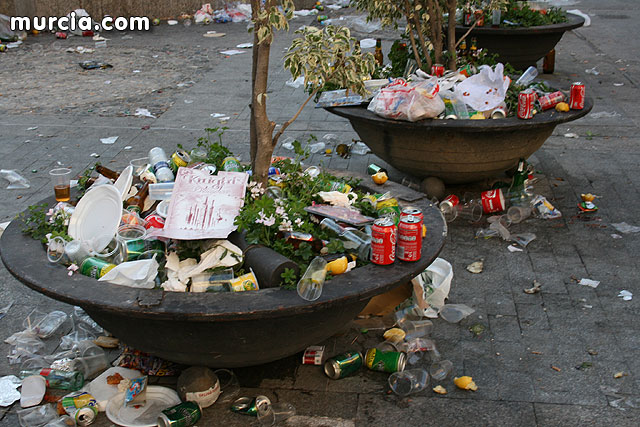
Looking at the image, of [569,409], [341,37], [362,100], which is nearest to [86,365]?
[341,37]

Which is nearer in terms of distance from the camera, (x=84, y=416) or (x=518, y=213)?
(x=84, y=416)

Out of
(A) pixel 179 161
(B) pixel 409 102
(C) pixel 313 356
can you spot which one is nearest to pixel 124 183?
(A) pixel 179 161

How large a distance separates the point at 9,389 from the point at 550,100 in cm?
395

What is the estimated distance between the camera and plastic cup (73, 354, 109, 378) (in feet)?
11.1

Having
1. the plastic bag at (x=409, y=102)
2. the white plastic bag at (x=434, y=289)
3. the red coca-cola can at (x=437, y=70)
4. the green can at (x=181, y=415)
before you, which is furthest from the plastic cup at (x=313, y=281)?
the red coca-cola can at (x=437, y=70)

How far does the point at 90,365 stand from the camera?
3402 mm

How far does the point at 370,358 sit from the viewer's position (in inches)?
133

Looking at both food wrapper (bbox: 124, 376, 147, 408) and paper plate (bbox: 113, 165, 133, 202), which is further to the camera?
paper plate (bbox: 113, 165, 133, 202)

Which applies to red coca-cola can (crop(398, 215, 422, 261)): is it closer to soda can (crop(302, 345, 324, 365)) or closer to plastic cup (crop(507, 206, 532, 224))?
soda can (crop(302, 345, 324, 365))

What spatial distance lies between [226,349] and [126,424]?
57cm

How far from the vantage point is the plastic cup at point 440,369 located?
334 cm

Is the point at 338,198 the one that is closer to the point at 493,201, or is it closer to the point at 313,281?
the point at 313,281

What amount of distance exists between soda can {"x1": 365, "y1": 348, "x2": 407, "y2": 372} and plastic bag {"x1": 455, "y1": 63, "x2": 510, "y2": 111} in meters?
2.28

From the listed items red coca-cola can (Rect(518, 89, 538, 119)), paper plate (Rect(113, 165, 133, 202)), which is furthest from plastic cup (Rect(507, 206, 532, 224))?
paper plate (Rect(113, 165, 133, 202))
